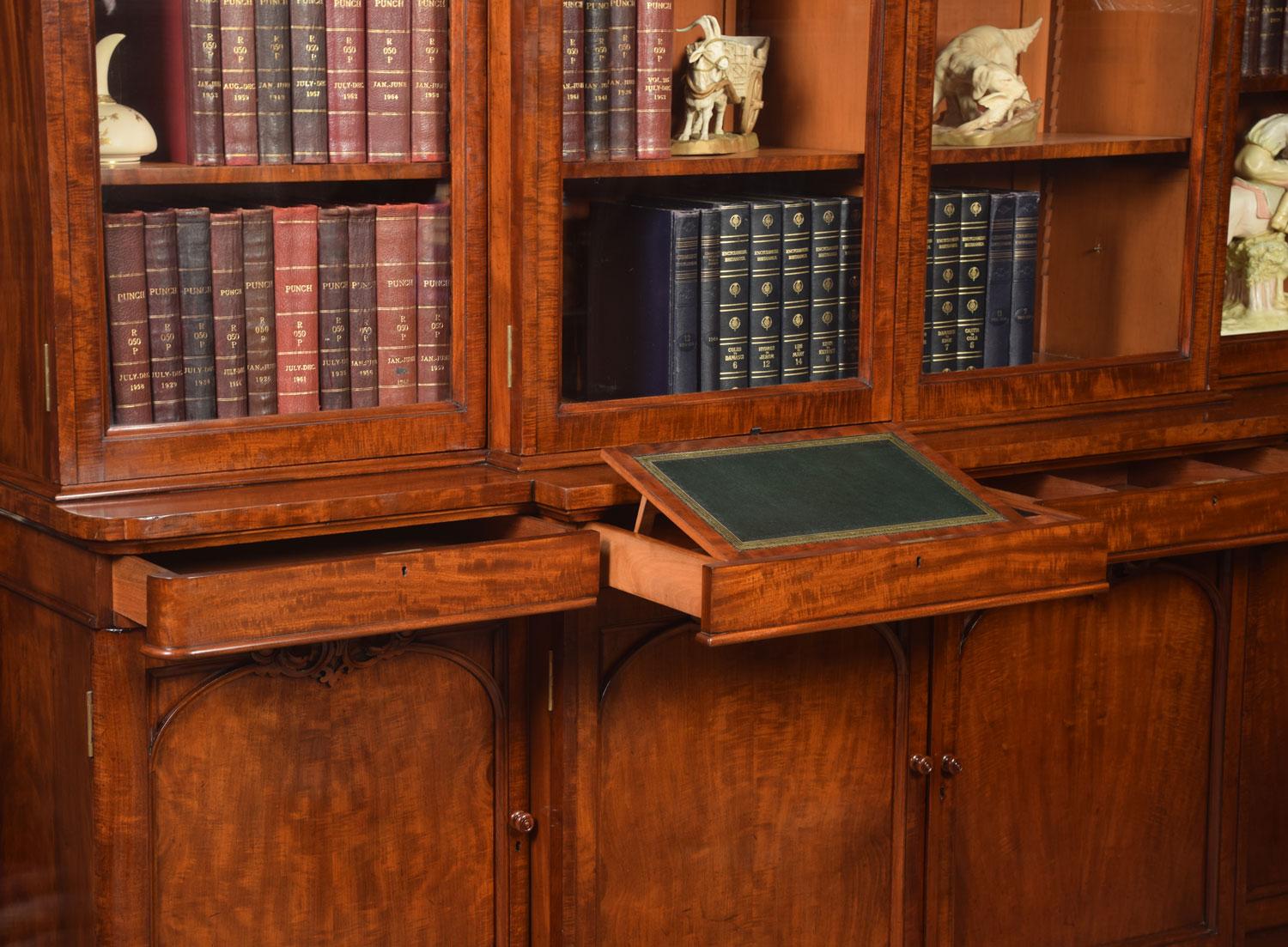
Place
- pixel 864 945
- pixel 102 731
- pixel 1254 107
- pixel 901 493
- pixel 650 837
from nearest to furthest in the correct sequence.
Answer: pixel 102 731, pixel 901 493, pixel 650 837, pixel 864 945, pixel 1254 107

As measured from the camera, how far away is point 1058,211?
2.71 m

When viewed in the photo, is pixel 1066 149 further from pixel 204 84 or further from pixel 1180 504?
pixel 204 84

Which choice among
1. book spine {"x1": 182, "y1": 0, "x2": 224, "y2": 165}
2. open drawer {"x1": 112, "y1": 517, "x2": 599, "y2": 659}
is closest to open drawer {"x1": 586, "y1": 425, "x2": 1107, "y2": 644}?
open drawer {"x1": 112, "y1": 517, "x2": 599, "y2": 659}

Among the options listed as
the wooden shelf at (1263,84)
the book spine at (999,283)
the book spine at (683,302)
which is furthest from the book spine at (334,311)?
the wooden shelf at (1263,84)

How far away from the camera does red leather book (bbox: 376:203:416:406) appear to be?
2285 mm

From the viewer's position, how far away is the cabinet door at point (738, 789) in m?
2.38

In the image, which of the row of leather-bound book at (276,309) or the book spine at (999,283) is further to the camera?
the book spine at (999,283)

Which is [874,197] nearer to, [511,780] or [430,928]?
[511,780]

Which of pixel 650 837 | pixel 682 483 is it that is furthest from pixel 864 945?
pixel 682 483

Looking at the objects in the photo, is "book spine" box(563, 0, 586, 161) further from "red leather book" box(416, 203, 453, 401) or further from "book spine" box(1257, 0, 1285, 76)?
"book spine" box(1257, 0, 1285, 76)

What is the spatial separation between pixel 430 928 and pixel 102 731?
1.65 feet

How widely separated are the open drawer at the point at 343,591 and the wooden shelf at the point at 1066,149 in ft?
2.65

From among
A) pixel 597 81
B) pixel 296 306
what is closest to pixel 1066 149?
pixel 597 81

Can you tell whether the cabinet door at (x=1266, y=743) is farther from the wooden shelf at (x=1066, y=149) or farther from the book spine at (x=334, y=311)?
the book spine at (x=334, y=311)
